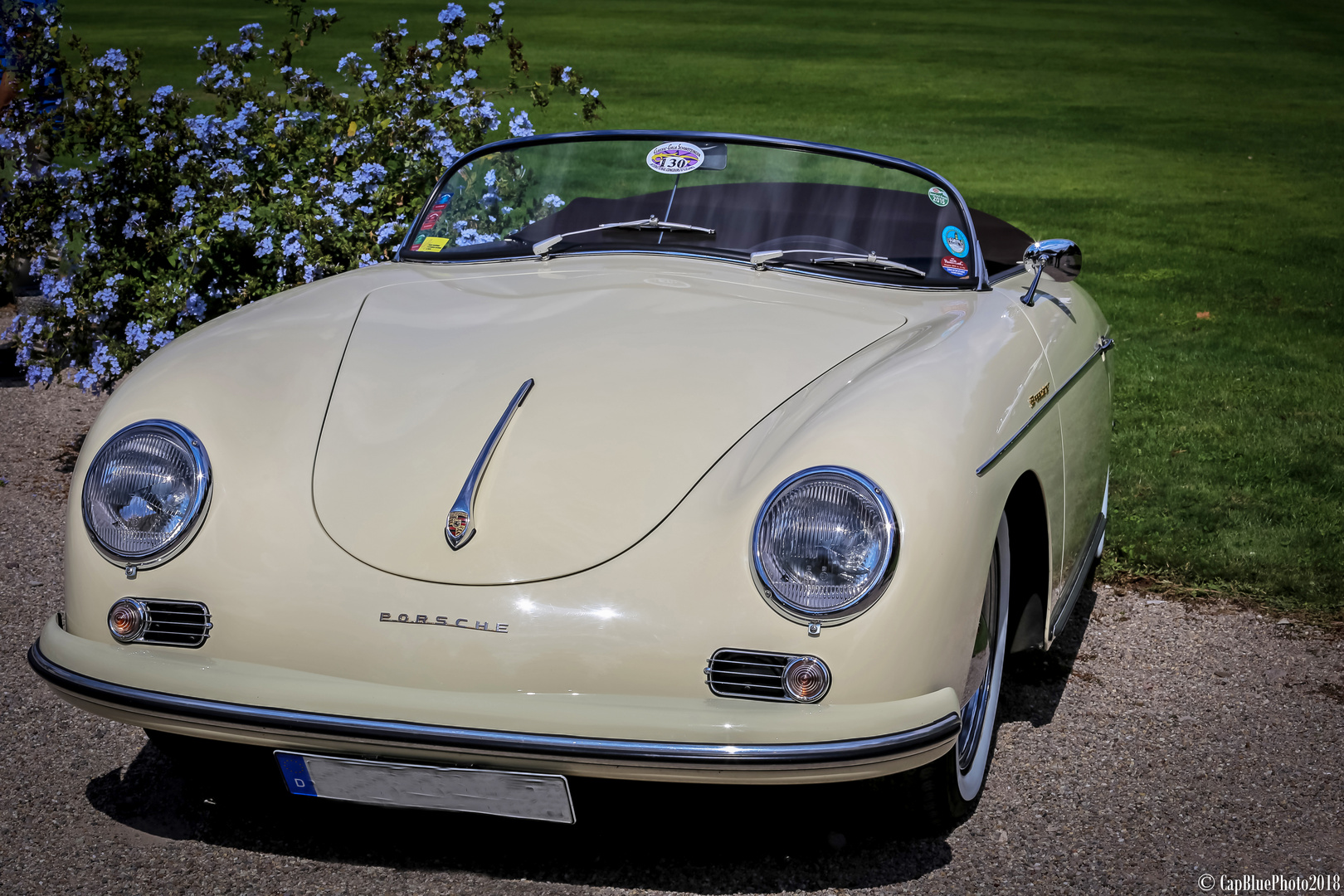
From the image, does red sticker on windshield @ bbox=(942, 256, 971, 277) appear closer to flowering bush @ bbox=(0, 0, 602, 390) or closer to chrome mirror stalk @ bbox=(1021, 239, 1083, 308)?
chrome mirror stalk @ bbox=(1021, 239, 1083, 308)

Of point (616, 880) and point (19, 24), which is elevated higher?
point (19, 24)

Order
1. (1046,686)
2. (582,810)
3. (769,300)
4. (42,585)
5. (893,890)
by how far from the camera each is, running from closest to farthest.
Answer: (893,890) < (582,810) < (769,300) < (1046,686) < (42,585)

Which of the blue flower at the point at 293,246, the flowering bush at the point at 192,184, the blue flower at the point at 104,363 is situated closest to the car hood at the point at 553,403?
the blue flower at the point at 293,246

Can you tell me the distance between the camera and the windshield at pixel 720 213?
352 centimetres

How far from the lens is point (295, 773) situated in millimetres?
2381

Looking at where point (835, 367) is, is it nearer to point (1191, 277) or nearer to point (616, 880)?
point (616, 880)

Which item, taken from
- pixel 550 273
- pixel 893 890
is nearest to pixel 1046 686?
pixel 893 890

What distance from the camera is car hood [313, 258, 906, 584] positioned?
96.5 inches

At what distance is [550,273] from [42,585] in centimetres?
213

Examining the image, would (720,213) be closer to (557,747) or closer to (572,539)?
(572,539)

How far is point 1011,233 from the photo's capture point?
512 cm

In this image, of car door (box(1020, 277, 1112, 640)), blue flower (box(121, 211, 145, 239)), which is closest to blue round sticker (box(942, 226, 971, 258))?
car door (box(1020, 277, 1112, 640))

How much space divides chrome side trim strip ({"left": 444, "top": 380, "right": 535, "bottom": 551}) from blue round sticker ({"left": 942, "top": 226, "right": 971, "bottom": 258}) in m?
1.50

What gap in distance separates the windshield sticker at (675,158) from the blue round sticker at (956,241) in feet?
2.35
